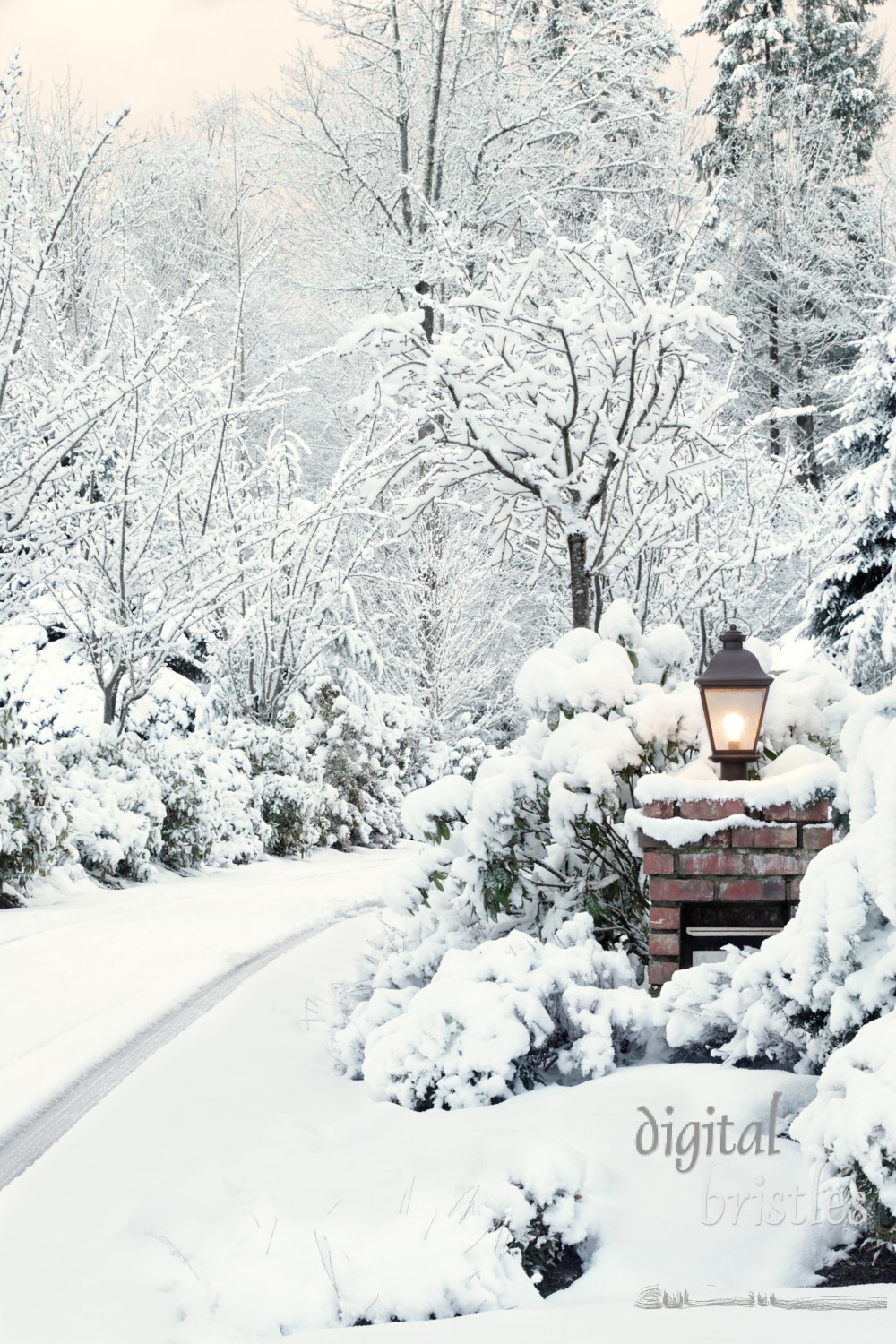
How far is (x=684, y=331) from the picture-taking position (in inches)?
253

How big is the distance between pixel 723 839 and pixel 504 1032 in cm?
97

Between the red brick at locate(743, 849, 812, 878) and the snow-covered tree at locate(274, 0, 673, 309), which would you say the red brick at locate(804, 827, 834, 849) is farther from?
the snow-covered tree at locate(274, 0, 673, 309)

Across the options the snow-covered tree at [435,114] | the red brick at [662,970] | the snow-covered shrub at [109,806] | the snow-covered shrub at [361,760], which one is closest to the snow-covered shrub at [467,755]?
the snow-covered shrub at [361,760]

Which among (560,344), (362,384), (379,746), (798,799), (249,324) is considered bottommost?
(379,746)

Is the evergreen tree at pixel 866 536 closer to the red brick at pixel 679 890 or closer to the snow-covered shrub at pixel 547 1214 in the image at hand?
the red brick at pixel 679 890

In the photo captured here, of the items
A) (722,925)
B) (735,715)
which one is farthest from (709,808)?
(722,925)

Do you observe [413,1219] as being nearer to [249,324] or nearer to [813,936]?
[813,936]

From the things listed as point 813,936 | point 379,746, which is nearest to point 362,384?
point 379,746

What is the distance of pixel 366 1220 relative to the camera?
2.44 metres

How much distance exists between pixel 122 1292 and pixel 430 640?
15137 millimetres

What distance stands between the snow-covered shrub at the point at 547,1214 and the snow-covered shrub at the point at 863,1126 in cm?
49

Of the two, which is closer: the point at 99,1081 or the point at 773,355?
the point at 99,1081

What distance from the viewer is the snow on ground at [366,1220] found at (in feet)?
6.95

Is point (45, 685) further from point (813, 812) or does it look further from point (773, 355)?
point (773, 355)
